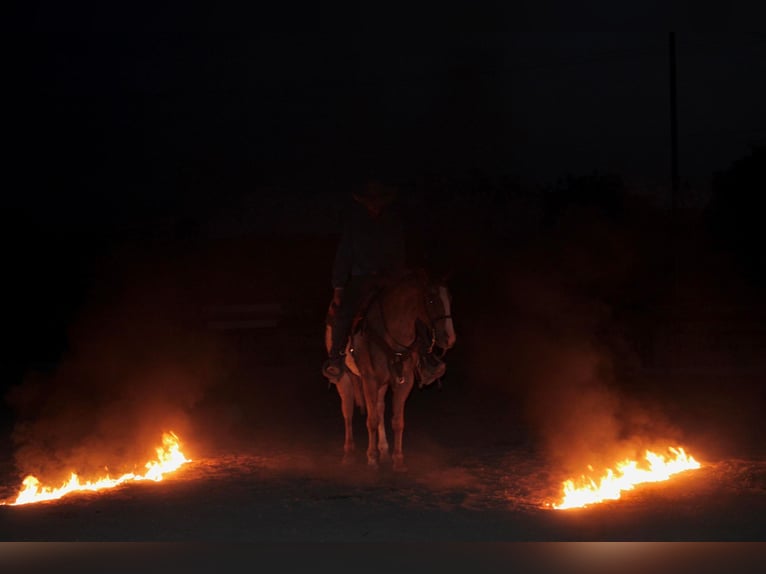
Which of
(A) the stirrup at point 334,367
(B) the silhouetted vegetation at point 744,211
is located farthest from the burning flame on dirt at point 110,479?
(B) the silhouetted vegetation at point 744,211

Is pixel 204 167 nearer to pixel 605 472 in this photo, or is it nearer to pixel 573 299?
pixel 573 299

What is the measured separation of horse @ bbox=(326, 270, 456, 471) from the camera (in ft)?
31.3

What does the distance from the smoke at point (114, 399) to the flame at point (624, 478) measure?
4887 millimetres

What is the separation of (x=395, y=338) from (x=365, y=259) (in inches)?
40.5

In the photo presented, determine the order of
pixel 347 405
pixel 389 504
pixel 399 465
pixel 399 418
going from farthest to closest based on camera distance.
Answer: pixel 347 405, pixel 399 418, pixel 399 465, pixel 389 504

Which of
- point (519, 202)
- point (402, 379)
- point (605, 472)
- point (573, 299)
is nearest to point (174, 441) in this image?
point (402, 379)

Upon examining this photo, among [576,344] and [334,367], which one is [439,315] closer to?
[334,367]

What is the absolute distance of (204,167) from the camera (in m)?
36.4

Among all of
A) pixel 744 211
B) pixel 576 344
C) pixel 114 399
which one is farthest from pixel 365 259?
pixel 744 211

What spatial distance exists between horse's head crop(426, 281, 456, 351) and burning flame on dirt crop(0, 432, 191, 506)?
3525mm

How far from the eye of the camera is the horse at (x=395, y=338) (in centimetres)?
955

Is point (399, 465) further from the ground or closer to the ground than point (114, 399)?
closer to the ground

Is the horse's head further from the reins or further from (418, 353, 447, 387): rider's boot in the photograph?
(418, 353, 447, 387): rider's boot

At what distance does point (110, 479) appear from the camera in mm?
9703
